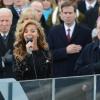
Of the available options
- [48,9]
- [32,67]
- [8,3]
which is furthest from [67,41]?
[48,9]

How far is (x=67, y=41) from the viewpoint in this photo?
8.47 metres

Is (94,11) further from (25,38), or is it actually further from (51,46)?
(25,38)

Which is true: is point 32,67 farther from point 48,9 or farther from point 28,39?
point 48,9

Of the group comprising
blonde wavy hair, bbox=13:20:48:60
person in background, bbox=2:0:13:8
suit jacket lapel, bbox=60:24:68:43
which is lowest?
suit jacket lapel, bbox=60:24:68:43

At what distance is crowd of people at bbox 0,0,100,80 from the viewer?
691cm

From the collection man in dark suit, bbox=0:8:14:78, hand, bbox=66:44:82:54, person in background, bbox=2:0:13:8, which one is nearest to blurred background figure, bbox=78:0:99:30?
person in background, bbox=2:0:13:8

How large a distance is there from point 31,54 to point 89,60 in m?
1.16

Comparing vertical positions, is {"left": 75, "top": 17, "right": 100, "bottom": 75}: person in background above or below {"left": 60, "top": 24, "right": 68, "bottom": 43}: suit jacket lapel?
below

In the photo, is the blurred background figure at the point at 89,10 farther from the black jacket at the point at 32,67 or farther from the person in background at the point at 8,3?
the black jacket at the point at 32,67

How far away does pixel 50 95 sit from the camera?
6.31 m

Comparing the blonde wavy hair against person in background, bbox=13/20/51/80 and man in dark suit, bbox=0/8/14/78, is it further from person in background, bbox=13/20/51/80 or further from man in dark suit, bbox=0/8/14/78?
man in dark suit, bbox=0/8/14/78

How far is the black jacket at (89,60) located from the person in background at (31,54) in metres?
0.80


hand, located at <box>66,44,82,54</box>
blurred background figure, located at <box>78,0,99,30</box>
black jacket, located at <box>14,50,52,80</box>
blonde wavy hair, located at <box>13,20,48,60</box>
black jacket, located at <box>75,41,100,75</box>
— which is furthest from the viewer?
blurred background figure, located at <box>78,0,99,30</box>

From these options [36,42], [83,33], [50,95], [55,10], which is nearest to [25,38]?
[36,42]
